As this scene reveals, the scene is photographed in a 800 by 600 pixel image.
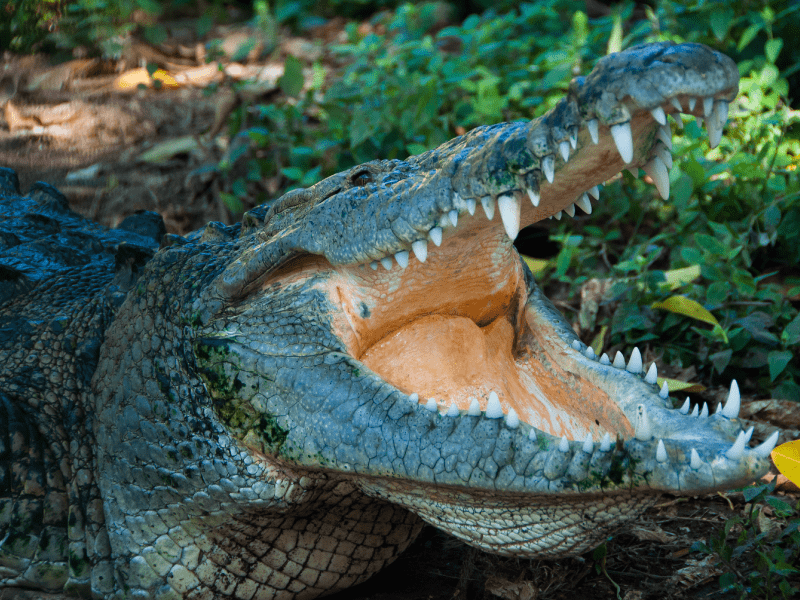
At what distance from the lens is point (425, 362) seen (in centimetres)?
225

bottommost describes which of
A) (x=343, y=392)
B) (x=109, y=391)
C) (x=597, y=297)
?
(x=597, y=297)

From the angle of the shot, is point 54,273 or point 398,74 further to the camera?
point 398,74

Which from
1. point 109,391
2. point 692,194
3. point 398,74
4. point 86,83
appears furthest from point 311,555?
point 86,83

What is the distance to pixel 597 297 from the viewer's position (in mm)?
3410

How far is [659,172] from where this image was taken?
1728 mm

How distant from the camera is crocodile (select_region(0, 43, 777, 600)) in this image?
5.16 ft

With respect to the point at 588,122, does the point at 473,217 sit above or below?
below

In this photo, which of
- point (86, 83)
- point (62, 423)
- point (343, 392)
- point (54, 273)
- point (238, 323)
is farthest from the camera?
point (86, 83)

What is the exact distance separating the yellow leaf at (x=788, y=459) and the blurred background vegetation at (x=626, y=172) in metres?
0.88

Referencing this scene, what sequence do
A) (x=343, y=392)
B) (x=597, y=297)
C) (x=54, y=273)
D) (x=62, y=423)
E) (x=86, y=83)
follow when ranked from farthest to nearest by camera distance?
(x=86, y=83), (x=597, y=297), (x=54, y=273), (x=62, y=423), (x=343, y=392)

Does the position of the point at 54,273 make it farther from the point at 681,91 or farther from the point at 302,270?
the point at 681,91

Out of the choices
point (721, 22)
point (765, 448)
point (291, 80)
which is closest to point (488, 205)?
point (765, 448)

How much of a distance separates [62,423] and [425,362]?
1.16m

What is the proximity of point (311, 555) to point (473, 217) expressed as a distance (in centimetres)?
105
